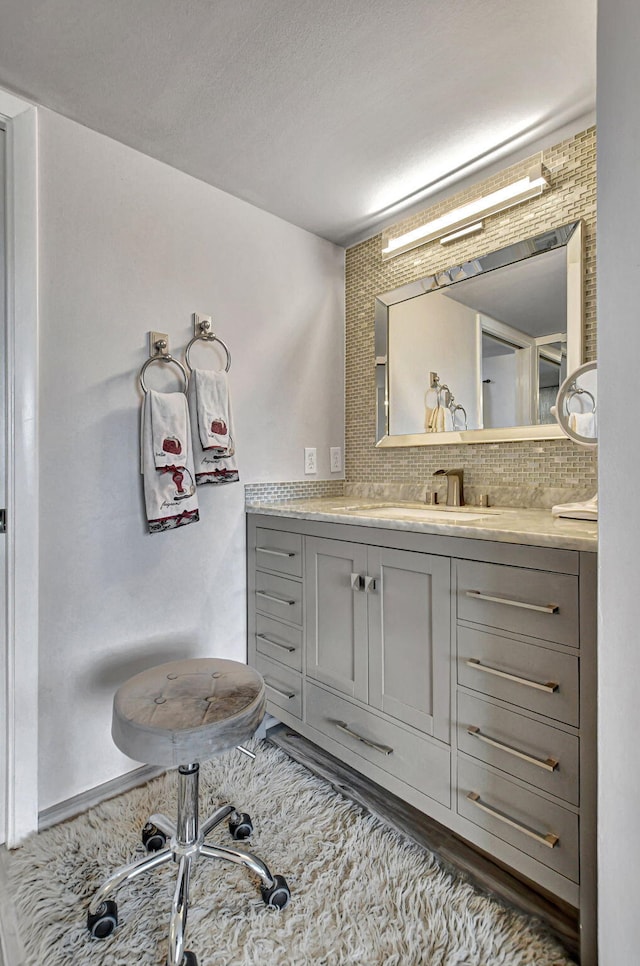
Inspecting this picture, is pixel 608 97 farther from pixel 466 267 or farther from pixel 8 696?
pixel 8 696

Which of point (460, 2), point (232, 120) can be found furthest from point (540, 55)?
point (232, 120)

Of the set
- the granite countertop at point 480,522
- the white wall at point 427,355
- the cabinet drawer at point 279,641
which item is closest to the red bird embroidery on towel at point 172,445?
the granite countertop at point 480,522

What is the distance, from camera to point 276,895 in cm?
119

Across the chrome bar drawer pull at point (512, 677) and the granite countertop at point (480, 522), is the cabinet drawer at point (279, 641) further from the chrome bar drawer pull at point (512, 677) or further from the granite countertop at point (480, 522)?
the chrome bar drawer pull at point (512, 677)

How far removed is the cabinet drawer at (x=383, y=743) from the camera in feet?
4.37

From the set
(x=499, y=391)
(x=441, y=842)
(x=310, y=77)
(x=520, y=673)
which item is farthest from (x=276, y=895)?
(x=310, y=77)

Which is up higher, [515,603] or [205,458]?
[205,458]

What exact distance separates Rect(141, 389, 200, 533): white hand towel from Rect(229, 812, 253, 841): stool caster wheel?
93cm

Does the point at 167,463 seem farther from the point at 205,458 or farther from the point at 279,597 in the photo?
the point at 279,597

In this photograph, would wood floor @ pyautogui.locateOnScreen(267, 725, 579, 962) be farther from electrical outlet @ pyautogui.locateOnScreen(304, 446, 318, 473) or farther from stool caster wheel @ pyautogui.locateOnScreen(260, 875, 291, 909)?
electrical outlet @ pyautogui.locateOnScreen(304, 446, 318, 473)

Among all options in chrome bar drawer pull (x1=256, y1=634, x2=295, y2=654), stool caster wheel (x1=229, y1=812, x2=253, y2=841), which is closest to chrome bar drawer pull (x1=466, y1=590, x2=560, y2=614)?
chrome bar drawer pull (x1=256, y1=634, x2=295, y2=654)

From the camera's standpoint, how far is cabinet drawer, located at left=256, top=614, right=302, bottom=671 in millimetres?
1805

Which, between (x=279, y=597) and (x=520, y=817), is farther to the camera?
(x=279, y=597)

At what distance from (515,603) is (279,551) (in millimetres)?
965
